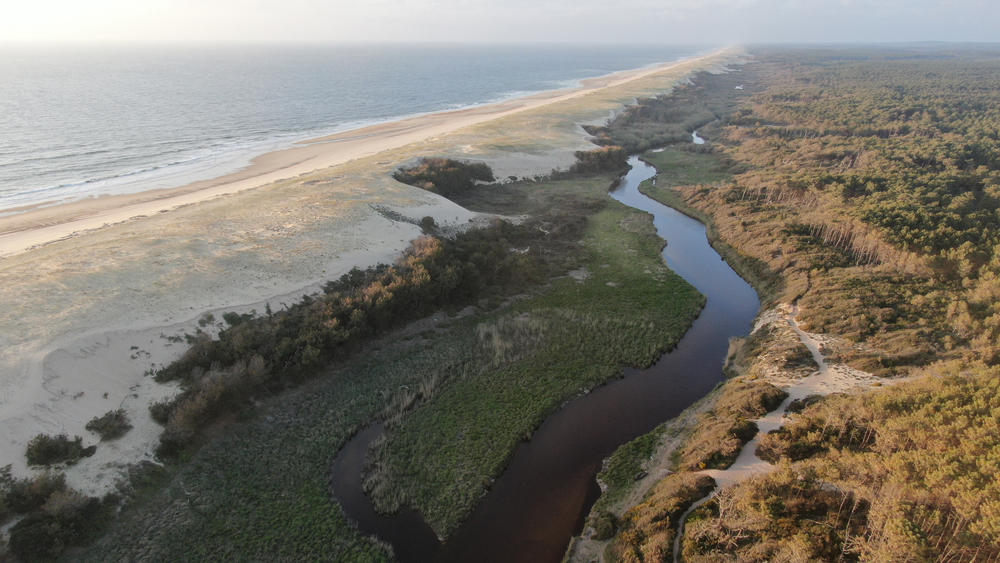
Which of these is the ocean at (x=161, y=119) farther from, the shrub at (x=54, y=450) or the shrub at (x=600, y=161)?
the shrub at (x=600, y=161)

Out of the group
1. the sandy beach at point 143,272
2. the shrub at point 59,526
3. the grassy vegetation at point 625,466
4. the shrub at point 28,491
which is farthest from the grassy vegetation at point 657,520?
the shrub at point 28,491

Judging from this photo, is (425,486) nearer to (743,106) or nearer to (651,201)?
(651,201)

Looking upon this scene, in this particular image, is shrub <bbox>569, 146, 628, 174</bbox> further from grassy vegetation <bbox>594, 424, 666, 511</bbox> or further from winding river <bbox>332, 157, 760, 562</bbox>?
grassy vegetation <bbox>594, 424, 666, 511</bbox>

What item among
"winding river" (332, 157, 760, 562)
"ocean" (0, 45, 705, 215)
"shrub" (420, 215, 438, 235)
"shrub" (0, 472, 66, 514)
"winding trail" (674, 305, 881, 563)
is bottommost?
"winding river" (332, 157, 760, 562)

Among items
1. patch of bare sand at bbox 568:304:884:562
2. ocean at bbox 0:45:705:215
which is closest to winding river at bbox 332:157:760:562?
patch of bare sand at bbox 568:304:884:562

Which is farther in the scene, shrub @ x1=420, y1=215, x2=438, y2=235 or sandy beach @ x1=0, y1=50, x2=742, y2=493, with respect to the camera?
shrub @ x1=420, y1=215, x2=438, y2=235

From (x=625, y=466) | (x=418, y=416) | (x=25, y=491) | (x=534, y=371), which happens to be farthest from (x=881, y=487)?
(x=25, y=491)
